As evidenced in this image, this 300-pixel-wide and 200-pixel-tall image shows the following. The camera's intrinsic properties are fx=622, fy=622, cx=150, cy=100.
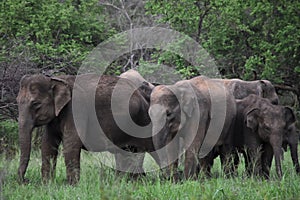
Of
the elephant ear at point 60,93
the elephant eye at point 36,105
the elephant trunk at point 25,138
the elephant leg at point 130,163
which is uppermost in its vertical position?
the elephant ear at point 60,93

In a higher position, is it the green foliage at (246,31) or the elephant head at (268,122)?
the green foliage at (246,31)

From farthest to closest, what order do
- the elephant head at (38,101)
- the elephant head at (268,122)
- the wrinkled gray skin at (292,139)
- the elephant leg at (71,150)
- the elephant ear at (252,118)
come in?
1. the wrinkled gray skin at (292,139)
2. the elephant ear at (252,118)
3. the elephant head at (268,122)
4. the elephant leg at (71,150)
5. the elephant head at (38,101)

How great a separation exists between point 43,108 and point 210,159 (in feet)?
10.1

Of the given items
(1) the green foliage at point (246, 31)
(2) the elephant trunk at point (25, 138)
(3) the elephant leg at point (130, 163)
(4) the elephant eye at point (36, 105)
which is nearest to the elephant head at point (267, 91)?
(3) the elephant leg at point (130, 163)

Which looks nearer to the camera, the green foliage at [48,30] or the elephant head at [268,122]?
the elephant head at [268,122]

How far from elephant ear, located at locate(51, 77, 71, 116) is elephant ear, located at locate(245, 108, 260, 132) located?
2926mm

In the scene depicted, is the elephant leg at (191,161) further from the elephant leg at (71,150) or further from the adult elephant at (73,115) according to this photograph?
the elephant leg at (71,150)

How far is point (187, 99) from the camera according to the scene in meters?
9.45

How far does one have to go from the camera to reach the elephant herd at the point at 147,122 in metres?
8.84

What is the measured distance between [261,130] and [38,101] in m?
3.54

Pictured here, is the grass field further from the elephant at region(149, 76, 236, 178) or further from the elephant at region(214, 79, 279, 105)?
the elephant at region(214, 79, 279, 105)

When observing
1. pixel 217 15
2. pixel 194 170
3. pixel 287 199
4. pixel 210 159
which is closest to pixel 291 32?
pixel 217 15

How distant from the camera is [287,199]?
20.2 feet

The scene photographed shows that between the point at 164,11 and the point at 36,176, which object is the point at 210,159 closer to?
the point at 36,176
